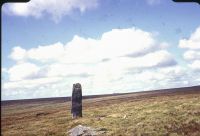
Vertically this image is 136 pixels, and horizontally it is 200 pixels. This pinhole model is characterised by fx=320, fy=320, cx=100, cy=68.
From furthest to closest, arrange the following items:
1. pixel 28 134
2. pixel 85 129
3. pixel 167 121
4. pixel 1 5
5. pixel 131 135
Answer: pixel 28 134, pixel 167 121, pixel 85 129, pixel 131 135, pixel 1 5

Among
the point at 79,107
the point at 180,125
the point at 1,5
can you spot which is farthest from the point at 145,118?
the point at 1,5

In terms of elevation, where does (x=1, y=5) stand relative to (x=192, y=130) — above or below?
above

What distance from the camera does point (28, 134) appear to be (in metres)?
28.1

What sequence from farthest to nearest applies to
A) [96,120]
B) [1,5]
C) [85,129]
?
[96,120]
[85,129]
[1,5]

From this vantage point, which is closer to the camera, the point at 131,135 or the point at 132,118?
the point at 131,135

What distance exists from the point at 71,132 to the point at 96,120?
17.6 feet

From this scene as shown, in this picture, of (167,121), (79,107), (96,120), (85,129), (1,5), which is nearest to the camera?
(1,5)

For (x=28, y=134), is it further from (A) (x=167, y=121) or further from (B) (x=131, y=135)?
(A) (x=167, y=121)

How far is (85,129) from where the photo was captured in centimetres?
2431

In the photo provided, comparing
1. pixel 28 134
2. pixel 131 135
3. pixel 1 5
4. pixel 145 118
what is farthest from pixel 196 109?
pixel 1 5

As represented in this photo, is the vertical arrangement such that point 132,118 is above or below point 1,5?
below

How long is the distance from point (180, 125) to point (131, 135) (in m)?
4.42

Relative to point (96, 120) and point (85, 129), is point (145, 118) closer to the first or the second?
point (96, 120)

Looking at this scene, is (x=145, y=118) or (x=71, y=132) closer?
(x=71, y=132)
